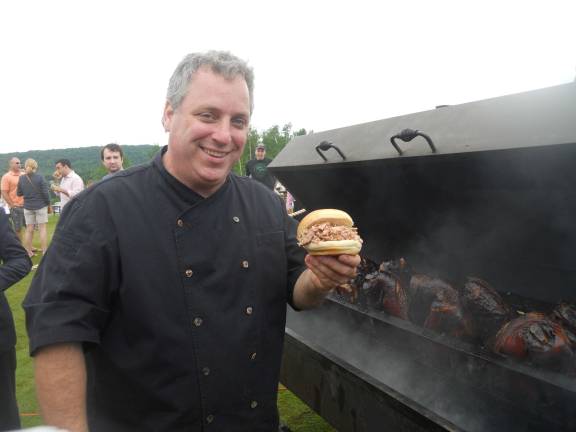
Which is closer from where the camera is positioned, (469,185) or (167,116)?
(167,116)

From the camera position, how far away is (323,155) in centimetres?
308

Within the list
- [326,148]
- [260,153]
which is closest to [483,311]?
[326,148]

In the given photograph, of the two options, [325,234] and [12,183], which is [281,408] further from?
[12,183]

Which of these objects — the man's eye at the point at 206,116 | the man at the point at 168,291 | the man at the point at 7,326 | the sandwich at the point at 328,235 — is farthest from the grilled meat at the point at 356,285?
the man at the point at 7,326

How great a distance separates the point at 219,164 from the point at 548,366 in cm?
170

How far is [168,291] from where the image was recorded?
162 cm

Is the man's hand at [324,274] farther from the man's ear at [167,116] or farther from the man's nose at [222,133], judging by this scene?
the man's ear at [167,116]

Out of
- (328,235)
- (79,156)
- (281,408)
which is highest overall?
(79,156)

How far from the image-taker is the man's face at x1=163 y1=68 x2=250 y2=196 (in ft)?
5.21

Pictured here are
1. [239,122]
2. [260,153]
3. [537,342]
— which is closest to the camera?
[239,122]

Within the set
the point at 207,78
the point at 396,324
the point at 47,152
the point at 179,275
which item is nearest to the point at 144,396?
the point at 179,275

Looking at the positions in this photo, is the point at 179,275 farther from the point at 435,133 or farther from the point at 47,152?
the point at 47,152

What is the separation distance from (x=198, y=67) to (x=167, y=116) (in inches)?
10.3

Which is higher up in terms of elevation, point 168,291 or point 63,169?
point 63,169
